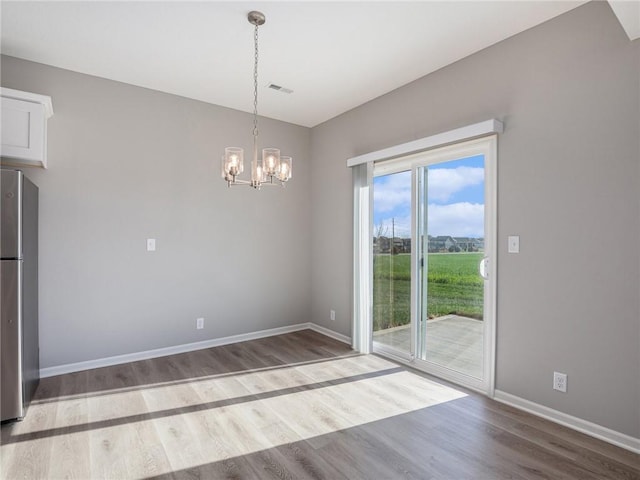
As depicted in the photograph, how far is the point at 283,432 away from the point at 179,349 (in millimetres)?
2026

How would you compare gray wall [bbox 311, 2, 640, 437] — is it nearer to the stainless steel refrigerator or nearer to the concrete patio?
the concrete patio

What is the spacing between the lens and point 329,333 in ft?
15.0

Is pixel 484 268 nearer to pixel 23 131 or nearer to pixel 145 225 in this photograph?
pixel 145 225

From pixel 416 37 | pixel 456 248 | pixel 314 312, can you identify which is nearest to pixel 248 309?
pixel 314 312

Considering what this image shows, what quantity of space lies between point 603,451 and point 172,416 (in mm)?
2810

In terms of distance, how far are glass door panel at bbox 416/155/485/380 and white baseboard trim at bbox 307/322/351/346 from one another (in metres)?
1.09

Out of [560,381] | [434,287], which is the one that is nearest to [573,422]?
[560,381]

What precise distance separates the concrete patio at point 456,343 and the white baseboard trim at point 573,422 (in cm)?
31

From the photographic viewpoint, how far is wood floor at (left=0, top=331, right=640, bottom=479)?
1946 mm

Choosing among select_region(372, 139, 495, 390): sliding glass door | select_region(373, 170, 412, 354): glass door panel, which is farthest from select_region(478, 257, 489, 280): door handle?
select_region(373, 170, 412, 354): glass door panel

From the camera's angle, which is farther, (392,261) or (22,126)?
(392,261)

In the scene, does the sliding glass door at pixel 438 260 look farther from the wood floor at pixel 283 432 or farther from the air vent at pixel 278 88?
the air vent at pixel 278 88

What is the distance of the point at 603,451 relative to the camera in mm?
2082

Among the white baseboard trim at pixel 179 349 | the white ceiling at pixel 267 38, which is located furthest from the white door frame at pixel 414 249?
the white ceiling at pixel 267 38
